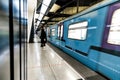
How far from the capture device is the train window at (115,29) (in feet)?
7.83

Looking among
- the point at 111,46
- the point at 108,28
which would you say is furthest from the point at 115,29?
the point at 111,46

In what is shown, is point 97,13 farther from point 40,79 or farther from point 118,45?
point 40,79

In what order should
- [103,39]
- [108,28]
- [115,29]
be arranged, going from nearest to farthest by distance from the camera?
[115,29] < [108,28] < [103,39]

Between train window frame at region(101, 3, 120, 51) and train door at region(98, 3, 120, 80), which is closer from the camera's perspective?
train door at region(98, 3, 120, 80)

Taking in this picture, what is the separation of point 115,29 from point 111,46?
0.39m

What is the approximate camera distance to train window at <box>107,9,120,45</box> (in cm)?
239

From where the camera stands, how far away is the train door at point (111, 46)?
2.37m

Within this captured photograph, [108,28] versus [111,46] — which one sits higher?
[108,28]

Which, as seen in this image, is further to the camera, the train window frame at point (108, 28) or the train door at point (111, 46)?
the train window frame at point (108, 28)

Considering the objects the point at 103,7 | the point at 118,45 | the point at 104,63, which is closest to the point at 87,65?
the point at 104,63

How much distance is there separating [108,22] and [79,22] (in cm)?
194

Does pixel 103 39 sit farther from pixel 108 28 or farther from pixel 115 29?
pixel 115 29

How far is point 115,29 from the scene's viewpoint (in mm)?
2455

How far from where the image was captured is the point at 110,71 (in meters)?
2.56
